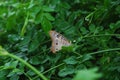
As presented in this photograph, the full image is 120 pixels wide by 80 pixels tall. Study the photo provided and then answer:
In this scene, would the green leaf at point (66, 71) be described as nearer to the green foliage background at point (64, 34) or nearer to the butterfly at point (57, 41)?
the green foliage background at point (64, 34)

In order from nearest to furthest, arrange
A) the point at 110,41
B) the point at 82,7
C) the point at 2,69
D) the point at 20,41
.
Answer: the point at 2,69 → the point at 110,41 → the point at 20,41 → the point at 82,7

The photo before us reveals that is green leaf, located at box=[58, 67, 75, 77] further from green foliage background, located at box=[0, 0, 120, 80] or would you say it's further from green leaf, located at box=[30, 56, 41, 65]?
green leaf, located at box=[30, 56, 41, 65]

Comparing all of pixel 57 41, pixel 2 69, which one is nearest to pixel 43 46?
pixel 57 41

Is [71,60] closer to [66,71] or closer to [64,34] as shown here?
[66,71]

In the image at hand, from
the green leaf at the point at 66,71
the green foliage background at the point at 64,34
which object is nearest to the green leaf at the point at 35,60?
the green foliage background at the point at 64,34

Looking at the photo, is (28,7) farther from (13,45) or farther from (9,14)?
(13,45)

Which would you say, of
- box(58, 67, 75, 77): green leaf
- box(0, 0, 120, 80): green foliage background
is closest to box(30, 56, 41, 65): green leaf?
box(0, 0, 120, 80): green foliage background

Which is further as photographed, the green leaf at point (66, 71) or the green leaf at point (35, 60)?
the green leaf at point (35, 60)
